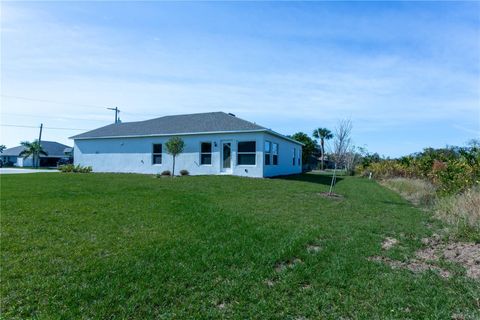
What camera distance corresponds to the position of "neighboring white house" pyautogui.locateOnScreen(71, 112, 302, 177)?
19.1 metres

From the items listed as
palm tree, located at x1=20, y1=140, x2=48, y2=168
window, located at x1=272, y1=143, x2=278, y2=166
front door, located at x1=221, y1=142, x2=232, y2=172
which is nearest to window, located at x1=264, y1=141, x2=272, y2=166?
window, located at x1=272, y1=143, x2=278, y2=166

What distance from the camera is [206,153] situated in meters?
20.3

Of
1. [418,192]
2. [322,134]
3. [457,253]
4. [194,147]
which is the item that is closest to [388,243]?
[457,253]

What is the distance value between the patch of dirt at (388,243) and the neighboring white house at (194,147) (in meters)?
12.5

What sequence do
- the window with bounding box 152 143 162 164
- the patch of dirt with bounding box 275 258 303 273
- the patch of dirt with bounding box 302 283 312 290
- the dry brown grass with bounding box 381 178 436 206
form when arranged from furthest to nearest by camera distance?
the window with bounding box 152 143 162 164 < the dry brown grass with bounding box 381 178 436 206 < the patch of dirt with bounding box 275 258 303 273 < the patch of dirt with bounding box 302 283 312 290

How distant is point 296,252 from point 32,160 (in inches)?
2322

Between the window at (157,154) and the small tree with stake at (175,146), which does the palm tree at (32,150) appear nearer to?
the window at (157,154)

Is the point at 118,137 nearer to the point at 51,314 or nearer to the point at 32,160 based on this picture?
the point at 51,314

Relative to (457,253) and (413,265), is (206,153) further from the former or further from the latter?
(413,265)

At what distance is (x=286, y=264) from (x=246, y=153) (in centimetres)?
1457

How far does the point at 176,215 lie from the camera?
768 centimetres

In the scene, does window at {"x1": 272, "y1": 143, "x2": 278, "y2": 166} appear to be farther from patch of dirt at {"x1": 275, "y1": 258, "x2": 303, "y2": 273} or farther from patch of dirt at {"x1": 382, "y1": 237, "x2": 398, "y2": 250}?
patch of dirt at {"x1": 275, "y1": 258, "x2": 303, "y2": 273}

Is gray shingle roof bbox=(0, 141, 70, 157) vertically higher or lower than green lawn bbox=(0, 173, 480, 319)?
higher

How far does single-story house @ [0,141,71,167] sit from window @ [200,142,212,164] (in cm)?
4262
